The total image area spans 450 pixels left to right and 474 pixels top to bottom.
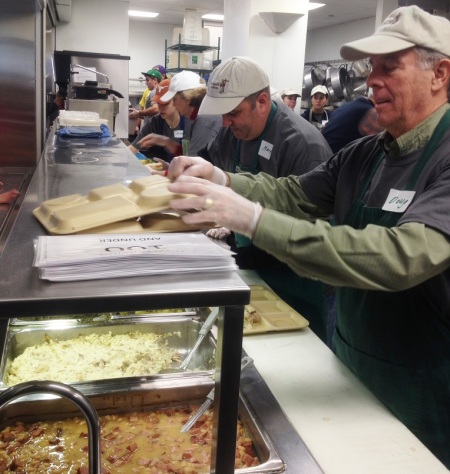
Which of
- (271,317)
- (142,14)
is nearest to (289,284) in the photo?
(271,317)

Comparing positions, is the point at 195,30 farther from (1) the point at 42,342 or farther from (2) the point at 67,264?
(2) the point at 67,264

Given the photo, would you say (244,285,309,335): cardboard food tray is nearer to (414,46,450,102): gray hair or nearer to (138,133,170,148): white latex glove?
(414,46,450,102): gray hair

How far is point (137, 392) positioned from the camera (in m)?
1.24

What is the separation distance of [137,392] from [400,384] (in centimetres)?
72

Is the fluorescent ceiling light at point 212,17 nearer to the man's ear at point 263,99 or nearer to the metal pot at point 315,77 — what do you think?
the metal pot at point 315,77

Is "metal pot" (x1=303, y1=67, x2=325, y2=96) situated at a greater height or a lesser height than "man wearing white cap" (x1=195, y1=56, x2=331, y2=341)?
greater

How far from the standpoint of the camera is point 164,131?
16.1 ft

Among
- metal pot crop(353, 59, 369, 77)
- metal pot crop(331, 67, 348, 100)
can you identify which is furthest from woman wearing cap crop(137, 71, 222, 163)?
metal pot crop(331, 67, 348, 100)

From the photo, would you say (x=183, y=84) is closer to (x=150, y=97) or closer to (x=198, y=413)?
(x=198, y=413)

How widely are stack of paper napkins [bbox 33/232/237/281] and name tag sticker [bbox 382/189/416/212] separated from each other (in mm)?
692

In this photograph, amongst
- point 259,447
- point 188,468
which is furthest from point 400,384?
point 188,468

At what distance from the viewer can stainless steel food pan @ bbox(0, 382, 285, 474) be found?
1178mm

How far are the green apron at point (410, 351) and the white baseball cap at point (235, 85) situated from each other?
1120mm

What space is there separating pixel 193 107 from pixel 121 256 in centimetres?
338
